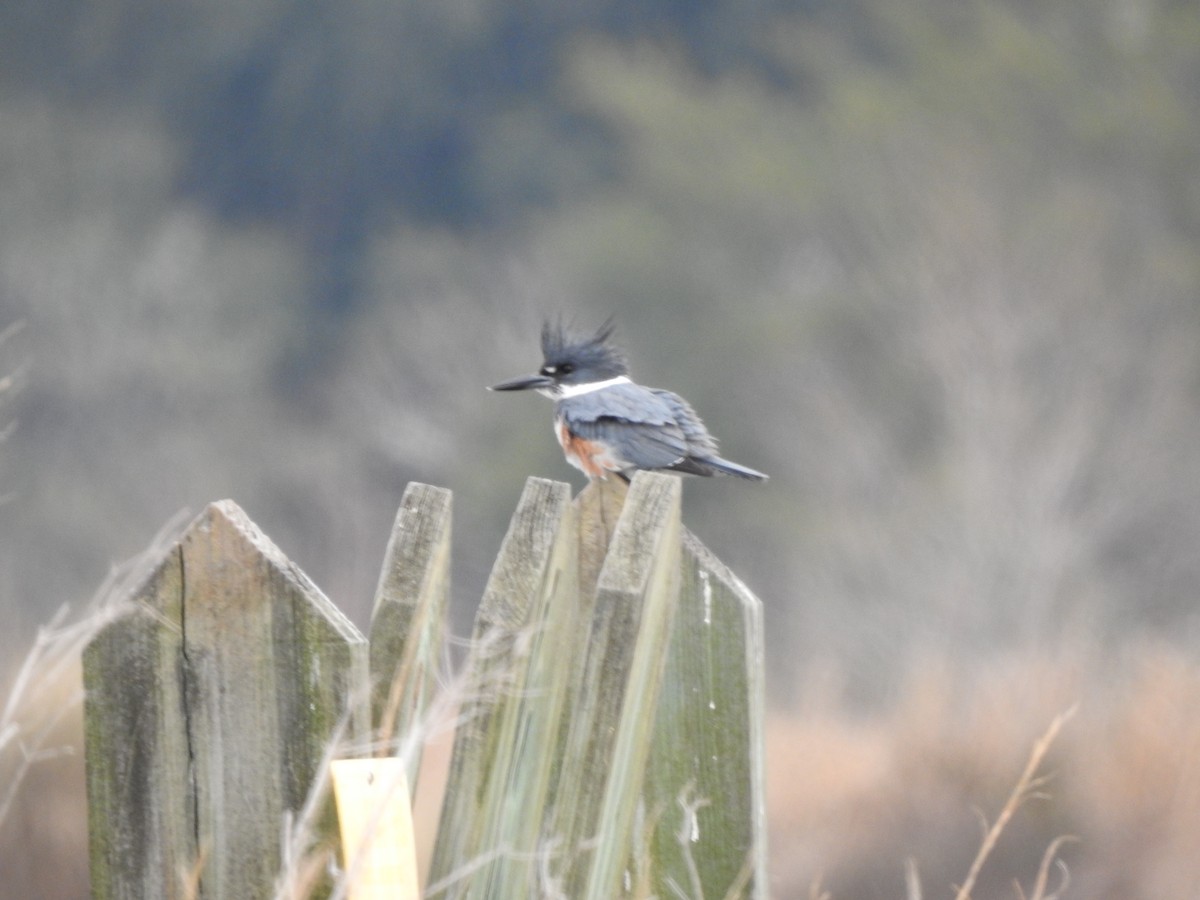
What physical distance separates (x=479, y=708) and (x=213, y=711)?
31cm

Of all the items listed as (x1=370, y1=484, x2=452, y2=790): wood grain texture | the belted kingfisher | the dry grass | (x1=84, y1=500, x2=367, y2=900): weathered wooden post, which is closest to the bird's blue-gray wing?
the belted kingfisher

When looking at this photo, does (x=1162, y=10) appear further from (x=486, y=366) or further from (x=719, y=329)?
(x=486, y=366)

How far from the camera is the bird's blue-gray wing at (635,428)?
13.8ft

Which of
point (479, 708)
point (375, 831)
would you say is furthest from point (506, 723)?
point (375, 831)

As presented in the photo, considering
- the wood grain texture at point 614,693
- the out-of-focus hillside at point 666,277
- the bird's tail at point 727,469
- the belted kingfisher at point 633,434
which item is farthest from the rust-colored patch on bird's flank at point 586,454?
the out-of-focus hillside at point 666,277

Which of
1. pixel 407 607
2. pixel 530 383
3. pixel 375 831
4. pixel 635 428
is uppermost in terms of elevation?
pixel 530 383

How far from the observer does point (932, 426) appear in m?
17.4

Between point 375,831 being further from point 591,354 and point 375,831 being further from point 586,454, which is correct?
point 591,354

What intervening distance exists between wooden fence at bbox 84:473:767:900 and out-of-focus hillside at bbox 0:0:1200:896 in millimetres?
7365

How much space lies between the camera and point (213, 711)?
6.33 ft

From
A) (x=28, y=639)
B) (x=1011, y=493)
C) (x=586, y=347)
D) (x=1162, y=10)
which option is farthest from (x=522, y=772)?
(x=1162, y=10)

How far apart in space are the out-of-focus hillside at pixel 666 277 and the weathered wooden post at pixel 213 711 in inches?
304

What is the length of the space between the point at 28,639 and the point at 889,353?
1344cm

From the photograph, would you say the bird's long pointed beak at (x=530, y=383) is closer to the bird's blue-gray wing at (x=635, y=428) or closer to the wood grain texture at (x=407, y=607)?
the bird's blue-gray wing at (x=635, y=428)
